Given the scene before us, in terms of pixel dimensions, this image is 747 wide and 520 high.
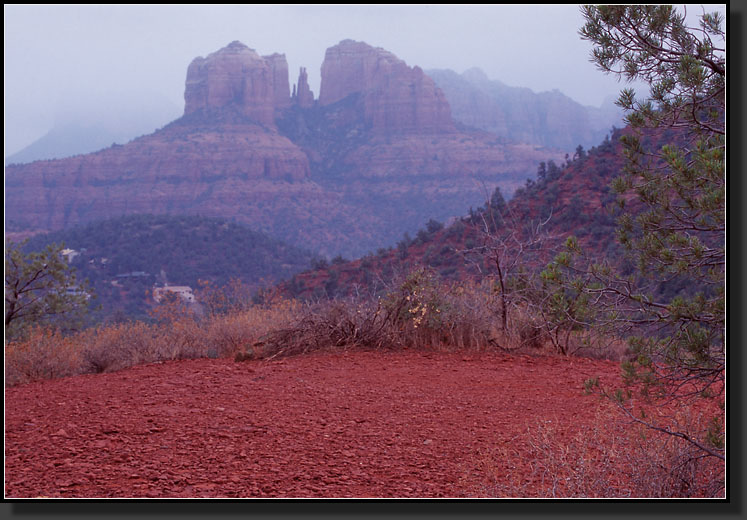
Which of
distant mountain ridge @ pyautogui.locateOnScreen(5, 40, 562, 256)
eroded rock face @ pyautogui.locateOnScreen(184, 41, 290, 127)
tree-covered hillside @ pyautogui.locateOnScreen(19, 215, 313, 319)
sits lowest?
tree-covered hillside @ pyautogui.locateOnScreen(19, 215, 313, 319)

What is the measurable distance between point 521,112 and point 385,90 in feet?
110

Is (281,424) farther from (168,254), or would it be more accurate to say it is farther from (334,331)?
(168,254)

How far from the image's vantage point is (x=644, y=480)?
3.35 meters

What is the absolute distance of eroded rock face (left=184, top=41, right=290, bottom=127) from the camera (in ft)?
243

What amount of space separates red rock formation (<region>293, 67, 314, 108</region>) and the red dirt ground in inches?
3043

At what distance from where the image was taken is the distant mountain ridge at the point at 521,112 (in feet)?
311

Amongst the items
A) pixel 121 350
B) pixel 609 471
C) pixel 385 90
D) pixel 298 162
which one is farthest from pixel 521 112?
pixel 609 471

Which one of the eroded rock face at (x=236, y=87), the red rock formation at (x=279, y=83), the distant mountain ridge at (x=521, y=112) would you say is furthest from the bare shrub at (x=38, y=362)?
the distant mountain ridge at (x=521, y=112)

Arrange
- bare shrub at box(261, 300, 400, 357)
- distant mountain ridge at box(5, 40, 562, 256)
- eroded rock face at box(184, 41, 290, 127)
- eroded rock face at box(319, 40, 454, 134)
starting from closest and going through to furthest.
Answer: bare shrub at box(261, 300, 400, 357) < distant mountain ridge at box(5, 40, 562, 256) < eroded rock face at box(184, 41, 290, 127) < eroded rock face at box(319, 40, 454, 134)

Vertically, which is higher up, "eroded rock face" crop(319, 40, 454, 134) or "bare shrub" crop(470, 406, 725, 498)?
"eroded rock face" crop(319, 40, 454, 134)

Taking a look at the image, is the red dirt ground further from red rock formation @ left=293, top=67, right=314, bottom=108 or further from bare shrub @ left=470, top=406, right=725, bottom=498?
red rock formation @ left=293, top=67, right=314, bottom=108

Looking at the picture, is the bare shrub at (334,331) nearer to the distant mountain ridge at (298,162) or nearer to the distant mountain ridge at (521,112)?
the distant mountain ridge at (298,162)

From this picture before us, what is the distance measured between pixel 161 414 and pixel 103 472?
1162 millimetres

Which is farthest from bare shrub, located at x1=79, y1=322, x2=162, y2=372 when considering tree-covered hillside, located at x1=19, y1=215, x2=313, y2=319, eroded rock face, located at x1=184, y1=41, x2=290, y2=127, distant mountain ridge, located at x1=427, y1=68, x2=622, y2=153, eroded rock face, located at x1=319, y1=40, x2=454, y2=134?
distant mountain ridge, located at x1=427, y1=68, x2=622, y2=153
